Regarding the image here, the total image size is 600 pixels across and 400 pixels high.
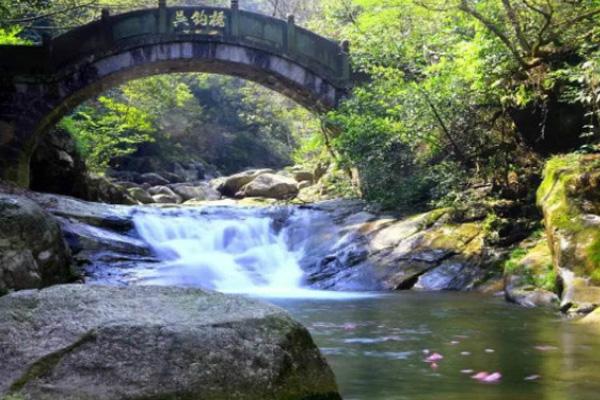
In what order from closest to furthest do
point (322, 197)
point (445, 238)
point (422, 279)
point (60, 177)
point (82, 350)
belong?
point (82, 350) → point (422, 279) → point (445, 238) → point (60, 177) → point (322, 197)

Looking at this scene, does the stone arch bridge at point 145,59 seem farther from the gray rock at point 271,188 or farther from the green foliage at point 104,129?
the gray rock at point 271,188

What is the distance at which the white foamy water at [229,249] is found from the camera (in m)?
12.0

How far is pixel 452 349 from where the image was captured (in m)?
5.58

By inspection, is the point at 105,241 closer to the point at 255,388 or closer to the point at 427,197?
the point at 427,197

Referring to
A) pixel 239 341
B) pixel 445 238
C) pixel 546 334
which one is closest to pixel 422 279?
pixel 445 238

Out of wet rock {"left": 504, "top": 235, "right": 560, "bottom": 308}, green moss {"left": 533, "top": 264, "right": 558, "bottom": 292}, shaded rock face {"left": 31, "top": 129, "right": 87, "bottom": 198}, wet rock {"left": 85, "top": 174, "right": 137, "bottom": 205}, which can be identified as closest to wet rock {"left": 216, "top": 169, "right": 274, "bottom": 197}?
wet rock {"left": 85, "top": 174, "right": 137, "bottom": 205}

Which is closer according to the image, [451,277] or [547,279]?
[547,279]

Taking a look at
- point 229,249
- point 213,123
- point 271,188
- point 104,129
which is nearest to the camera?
point 229,249

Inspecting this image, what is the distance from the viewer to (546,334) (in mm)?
6410

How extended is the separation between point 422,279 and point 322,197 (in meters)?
11.9

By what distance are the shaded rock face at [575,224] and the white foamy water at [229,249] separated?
303 cm

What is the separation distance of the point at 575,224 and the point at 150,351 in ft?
23.8

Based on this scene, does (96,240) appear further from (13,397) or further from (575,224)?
(13,397)

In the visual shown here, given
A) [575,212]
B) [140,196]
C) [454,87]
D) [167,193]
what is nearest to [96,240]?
[454,87]
